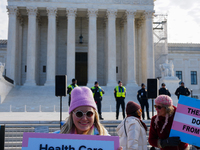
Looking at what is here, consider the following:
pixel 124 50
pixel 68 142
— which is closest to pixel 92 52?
pixel 124 50

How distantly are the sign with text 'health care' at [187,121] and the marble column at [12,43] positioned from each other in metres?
31.7

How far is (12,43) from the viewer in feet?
109

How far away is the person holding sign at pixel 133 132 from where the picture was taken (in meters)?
4.38

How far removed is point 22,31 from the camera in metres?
37.6

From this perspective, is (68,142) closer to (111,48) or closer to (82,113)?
(82,113)

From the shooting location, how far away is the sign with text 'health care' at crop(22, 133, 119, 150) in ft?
7.91

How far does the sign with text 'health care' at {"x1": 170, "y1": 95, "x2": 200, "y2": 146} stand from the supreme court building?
2928 cm

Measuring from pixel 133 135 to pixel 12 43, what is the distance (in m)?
32.2

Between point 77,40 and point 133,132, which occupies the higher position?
point 77,40

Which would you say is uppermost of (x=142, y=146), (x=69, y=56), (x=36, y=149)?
(x=69, y=56)

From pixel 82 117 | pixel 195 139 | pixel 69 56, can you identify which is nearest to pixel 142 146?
pixel 195 139

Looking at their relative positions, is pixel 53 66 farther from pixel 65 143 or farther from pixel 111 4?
pixel 65 143

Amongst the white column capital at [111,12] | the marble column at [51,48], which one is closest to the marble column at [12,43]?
the marble column at [51,48]

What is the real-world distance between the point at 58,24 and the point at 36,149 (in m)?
38.1
